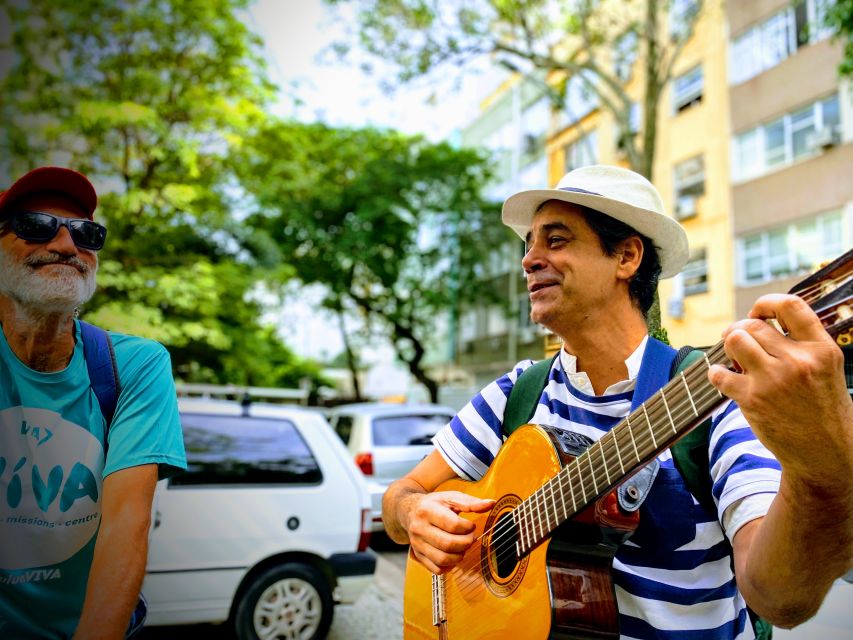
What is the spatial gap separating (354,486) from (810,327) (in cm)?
413

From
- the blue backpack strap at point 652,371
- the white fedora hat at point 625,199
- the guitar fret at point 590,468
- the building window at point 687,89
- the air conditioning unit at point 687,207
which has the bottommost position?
the guitar fret at point 590,468

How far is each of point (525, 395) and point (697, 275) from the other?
1477cm

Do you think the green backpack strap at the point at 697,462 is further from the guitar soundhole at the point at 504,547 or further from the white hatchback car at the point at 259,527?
the white hatchback car at the point at 259,527

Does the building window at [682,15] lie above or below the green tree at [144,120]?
above

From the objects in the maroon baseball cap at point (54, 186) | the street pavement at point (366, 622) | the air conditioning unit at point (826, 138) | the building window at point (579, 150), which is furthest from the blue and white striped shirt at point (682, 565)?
the building window at point (579, 150)

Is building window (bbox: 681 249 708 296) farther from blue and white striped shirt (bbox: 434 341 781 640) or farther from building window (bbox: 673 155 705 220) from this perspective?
blue and white striped shirt (bbox: 434 341 781 640)

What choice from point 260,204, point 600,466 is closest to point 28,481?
point 600,466

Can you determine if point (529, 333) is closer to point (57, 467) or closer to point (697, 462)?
point (697, 462)

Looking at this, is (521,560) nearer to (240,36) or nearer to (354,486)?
(354,486)

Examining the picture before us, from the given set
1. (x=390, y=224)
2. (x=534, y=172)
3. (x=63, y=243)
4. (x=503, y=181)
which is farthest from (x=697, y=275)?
(x=63, y=243)

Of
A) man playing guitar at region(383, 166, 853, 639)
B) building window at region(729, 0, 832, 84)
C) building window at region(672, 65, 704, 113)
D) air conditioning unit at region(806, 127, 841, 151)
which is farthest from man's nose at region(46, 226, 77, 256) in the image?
building window at region(672, 65, 704, 113)

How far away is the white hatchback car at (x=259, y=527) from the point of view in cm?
407

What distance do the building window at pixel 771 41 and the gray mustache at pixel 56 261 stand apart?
15.2 m

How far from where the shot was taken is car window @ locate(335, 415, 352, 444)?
8095 mm
